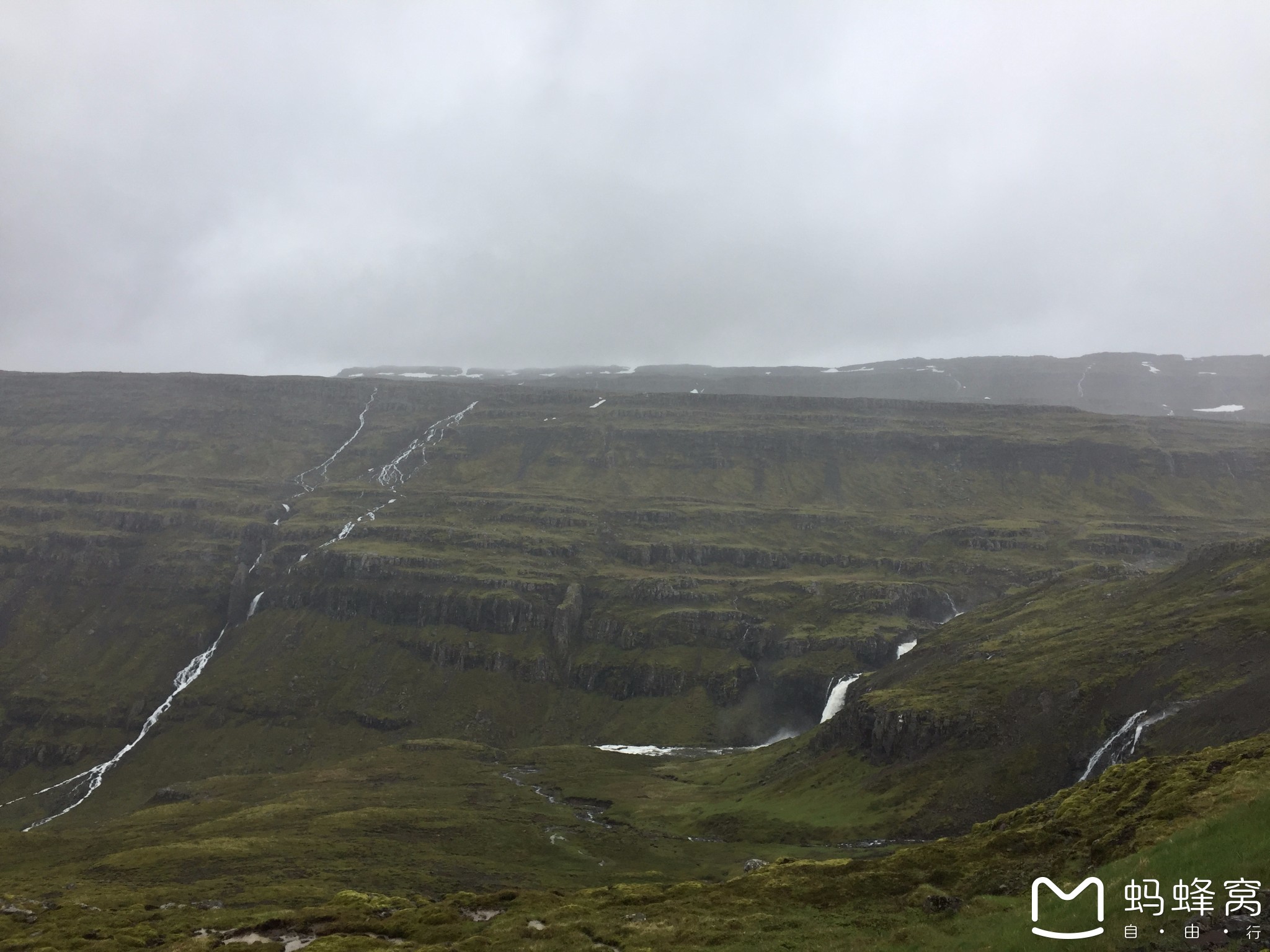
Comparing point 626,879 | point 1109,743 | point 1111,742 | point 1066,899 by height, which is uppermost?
point 1066,899

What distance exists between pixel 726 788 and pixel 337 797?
6715 centimetres

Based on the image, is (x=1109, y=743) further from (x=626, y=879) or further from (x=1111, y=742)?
(x=626, y=879)

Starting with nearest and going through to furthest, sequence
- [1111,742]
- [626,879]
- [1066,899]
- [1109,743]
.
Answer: [1066,899] → [626,879] → [1111,742] → [1109,743]

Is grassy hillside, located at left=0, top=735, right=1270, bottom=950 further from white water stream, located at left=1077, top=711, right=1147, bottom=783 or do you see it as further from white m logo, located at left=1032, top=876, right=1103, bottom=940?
white water stream, located at left=1077, top=711, right=1147, bottom=783

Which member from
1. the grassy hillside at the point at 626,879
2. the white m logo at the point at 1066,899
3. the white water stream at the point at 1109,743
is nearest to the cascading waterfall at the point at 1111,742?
the white water stream at the point at 1109,743

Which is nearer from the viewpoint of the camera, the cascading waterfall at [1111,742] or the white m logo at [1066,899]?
the white m logo at [1066,899]

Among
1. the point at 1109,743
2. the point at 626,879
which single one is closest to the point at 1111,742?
the point at 1109,743

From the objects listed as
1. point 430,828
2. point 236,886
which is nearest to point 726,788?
point 430,828

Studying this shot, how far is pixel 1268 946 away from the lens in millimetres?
25203

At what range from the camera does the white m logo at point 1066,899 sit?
1152 inches

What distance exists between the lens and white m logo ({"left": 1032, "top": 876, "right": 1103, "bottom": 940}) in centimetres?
2927

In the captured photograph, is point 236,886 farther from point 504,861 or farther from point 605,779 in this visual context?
point 605,779

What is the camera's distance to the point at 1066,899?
111ft

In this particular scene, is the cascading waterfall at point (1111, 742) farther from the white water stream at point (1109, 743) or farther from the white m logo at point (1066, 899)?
the white m logo at point (1066, 899)
